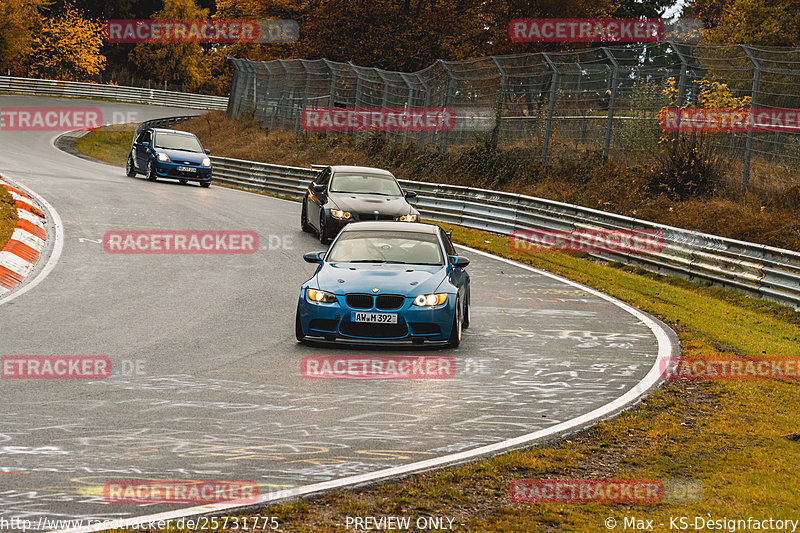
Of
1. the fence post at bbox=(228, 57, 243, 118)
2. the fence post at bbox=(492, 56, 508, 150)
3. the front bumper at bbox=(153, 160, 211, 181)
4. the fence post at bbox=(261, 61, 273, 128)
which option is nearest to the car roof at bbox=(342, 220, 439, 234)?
the fence post at bbox=(492, 56, 508, 150)

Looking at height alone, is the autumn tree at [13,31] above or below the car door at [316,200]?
above

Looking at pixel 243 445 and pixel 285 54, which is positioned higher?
pixel 285 54

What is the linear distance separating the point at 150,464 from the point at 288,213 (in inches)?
745

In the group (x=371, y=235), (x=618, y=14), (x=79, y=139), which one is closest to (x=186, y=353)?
(x=371, y=235)

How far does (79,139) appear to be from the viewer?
48344mm

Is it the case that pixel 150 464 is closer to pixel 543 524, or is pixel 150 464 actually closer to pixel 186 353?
pixel 543 524

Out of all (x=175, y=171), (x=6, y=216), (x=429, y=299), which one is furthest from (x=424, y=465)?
(x=175, y=171)

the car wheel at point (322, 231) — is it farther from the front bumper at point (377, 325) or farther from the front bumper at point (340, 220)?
the front bumper at point (377, 325)

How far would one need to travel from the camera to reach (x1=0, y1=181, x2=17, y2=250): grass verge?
54.5ft

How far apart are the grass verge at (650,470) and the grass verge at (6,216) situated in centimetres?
1098

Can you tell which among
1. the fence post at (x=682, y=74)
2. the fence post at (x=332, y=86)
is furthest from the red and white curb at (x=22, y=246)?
the fence post at (x=332, y=86)

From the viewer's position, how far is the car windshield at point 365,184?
20.8 m

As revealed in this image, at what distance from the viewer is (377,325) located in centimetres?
1102

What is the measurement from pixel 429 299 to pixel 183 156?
20945mm
